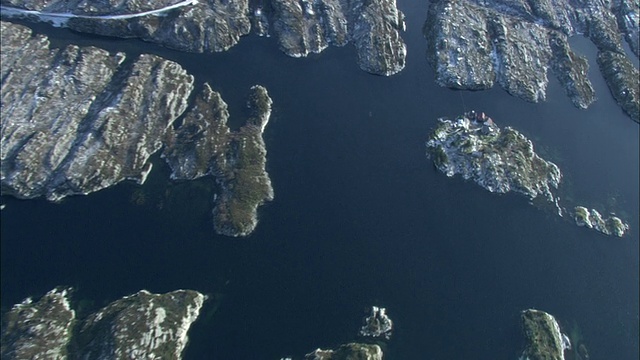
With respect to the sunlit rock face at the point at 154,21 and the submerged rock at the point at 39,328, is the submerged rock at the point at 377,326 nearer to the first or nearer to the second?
the submerged rock at the point at 39,328

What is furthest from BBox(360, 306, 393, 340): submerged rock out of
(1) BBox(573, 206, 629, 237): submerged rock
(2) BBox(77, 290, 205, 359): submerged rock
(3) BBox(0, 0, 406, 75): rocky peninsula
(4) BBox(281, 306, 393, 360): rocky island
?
(3) BBox(0, 0, 406, 75): rocky peninsula

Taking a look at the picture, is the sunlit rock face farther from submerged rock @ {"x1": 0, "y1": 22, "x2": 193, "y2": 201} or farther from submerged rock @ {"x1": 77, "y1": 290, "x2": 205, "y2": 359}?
submerged rock @ {"x1": 77, "y1": 290, "x2": 205, "y2": 359}

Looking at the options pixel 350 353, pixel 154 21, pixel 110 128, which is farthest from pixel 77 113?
pixel 350 353

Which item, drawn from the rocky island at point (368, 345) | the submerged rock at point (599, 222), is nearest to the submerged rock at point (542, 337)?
the rocky island at point (368, 345)

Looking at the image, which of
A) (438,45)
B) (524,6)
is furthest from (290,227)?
(524,6)

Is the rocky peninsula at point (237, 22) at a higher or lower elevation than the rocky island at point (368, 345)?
higher

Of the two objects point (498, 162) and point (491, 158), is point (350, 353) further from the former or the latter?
point (498, 162)

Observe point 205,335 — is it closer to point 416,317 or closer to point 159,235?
point 159,235
